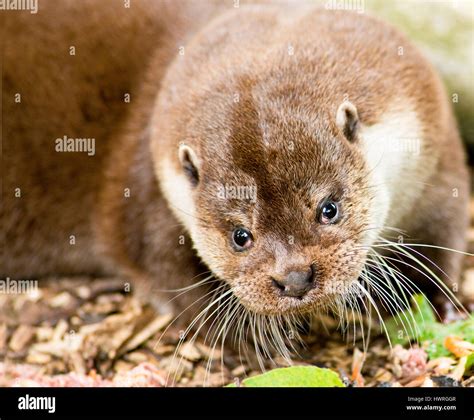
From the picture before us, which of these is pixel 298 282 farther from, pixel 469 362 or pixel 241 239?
pixel 469 362

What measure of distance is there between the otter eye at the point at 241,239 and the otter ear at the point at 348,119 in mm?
523

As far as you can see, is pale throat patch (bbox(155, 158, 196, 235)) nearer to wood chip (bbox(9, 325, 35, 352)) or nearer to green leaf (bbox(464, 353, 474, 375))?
wood chip (bbox(9, 325, 35, 352))

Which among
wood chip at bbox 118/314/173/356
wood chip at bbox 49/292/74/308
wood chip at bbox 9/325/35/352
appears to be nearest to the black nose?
wood chip at bbox 118/314/173/356

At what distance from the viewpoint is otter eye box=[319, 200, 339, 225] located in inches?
115

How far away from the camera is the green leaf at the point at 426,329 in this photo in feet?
10.6

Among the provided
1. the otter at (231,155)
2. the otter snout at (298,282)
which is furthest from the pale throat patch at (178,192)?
the otter snout at (298,282)

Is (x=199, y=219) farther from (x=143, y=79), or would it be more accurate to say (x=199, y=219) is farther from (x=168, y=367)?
(x=143, y=79)

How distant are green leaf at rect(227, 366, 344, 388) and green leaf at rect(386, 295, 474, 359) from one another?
1.48 ft

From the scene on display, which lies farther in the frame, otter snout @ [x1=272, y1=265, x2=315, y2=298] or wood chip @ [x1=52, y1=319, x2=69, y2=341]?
wood chip @ [x1=52, y1=319, x2=69, y2=341]

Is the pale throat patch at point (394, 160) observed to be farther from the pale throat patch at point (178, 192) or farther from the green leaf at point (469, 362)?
the pale throat patch at point (178, 192)

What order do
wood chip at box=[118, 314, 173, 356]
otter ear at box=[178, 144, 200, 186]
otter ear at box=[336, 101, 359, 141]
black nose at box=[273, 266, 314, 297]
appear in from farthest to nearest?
wood chip at box=[118, 314, 173, 356] → otter ear at box=[178, 144, 200, 186] → otter ear at box=[336, 101, 359, 141] → black nose at box=[273, 266, 314, 297]

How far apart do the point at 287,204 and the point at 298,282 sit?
0.28 metres
